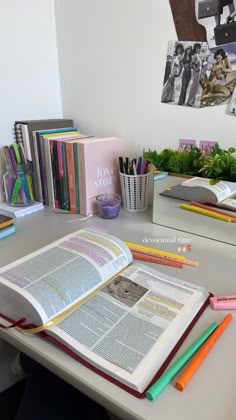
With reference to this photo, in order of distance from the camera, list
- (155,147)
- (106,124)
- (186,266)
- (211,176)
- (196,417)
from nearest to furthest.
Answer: (196,417)
(186,266)
(211,176)
(155,147)
(106,124)

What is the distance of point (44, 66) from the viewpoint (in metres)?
1.15

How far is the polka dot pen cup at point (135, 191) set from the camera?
3.22 feet

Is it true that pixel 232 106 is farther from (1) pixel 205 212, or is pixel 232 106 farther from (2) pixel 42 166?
(2) pixel 42 166

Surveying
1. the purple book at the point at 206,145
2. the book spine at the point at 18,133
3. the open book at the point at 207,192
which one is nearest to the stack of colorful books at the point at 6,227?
the book spine at the point at 18,133

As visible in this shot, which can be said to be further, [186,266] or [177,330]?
[186,266]

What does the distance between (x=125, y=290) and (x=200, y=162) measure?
0.41 metres

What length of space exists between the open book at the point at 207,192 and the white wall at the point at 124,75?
0.49 ft

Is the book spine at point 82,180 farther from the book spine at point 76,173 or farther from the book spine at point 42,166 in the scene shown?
the book spine at point 42,166

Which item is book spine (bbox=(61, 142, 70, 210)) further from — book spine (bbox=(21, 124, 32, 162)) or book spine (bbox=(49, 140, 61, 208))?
book spine (bbox=(21, 124, 32, 162))

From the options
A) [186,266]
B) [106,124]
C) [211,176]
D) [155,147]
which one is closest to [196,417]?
[186,266]

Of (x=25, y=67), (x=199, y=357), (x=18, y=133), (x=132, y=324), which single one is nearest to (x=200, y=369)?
(x=199, y=357)

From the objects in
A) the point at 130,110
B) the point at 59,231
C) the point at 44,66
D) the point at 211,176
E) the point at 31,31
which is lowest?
the point at 59,231

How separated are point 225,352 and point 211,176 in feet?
1.48

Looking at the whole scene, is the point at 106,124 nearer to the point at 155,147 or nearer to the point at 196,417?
the point at 155,147
